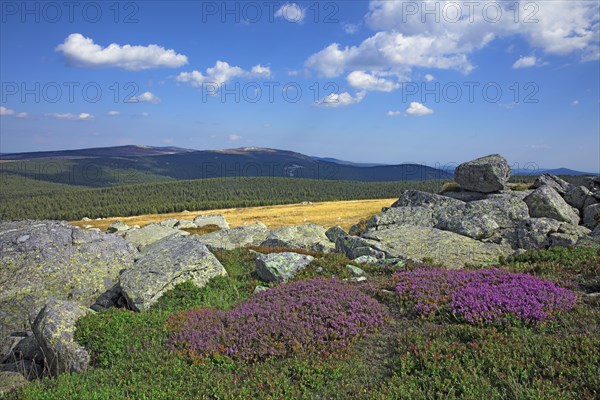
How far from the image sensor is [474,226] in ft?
69.8

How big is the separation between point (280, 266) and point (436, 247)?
7.64 m

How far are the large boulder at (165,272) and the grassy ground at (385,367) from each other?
2520 mm

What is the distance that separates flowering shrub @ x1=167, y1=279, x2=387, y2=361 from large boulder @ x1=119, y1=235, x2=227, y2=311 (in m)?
2.91

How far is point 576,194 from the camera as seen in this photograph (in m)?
27.2

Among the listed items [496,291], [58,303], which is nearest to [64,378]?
[58,303]

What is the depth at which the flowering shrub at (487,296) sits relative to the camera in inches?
372

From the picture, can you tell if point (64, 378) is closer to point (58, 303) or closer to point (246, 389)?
point (58, 303)

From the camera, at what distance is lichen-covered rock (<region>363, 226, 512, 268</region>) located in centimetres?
1733

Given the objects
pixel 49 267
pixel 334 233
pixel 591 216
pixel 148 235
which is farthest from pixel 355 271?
pixel 148 235

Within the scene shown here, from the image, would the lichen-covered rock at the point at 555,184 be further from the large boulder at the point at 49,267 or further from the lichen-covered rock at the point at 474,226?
the large boulder at the point at 49,267

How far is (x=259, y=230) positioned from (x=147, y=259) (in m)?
15.8

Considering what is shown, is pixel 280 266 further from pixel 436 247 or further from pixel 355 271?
pixel 436 247

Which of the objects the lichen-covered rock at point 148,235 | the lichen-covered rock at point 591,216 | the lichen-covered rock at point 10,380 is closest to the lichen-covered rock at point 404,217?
the lichen-covered rock at point 591,216

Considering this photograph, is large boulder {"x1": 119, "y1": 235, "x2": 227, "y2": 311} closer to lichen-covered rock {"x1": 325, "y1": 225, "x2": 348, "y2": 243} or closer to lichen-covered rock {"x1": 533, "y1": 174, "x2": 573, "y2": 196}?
lichen-covered rock {"x1": 325, "y1": 225, "x2": 348, "y2": 243}
